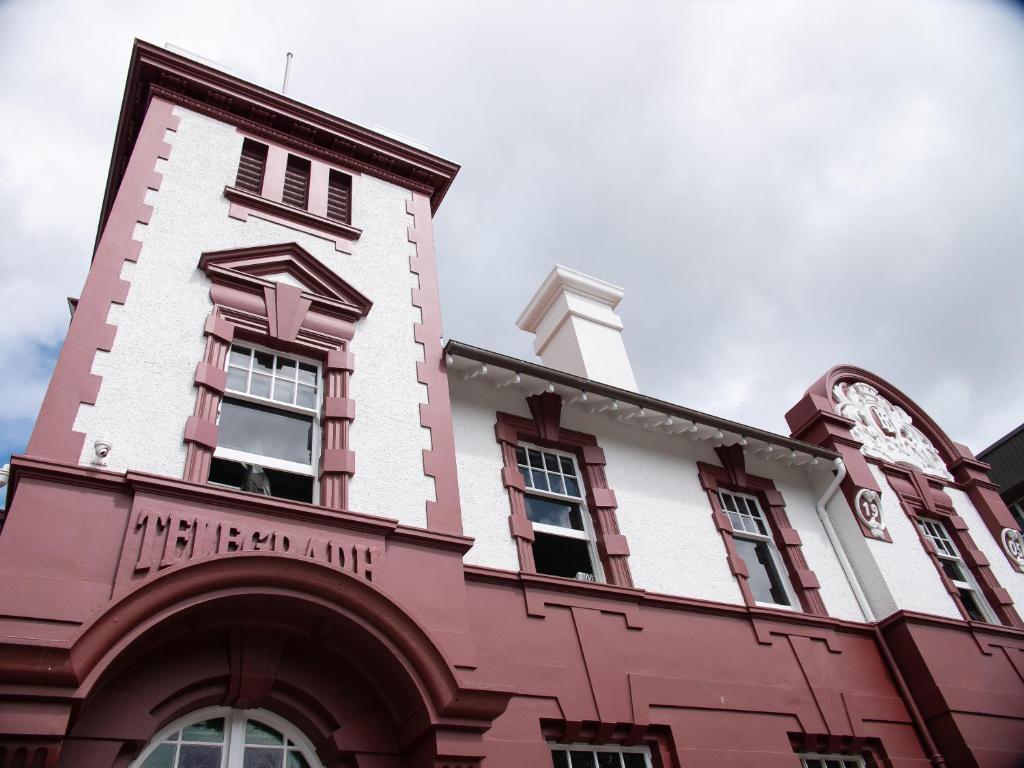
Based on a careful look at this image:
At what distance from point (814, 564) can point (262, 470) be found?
781 cm

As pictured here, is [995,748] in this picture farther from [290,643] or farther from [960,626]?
[290,643]

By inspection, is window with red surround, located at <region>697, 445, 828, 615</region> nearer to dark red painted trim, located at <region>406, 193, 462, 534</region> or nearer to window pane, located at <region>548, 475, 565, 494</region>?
window pane, located at <region>548, 475, 565, 494</region>

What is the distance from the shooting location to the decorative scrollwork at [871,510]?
11992mm

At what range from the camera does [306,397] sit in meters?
8.18

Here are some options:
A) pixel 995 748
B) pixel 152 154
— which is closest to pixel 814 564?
pixel 995 748

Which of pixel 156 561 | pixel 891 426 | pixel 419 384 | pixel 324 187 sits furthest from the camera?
pixel 891 426

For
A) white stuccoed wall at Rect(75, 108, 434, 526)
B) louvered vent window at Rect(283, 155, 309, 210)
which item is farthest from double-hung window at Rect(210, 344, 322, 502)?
louvered vent window at Rect(283, 155, 309, 210)

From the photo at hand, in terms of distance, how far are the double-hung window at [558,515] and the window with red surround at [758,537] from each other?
2.01 m

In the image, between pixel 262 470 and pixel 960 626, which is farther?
pixel 960 626

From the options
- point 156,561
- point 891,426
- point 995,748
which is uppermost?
point 891,426

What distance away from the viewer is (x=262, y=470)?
741 cm

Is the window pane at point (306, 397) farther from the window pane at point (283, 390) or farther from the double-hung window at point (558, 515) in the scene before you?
the double-hung window at point (558, 515)

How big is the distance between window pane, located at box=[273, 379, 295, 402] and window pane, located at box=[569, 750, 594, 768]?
432 cm

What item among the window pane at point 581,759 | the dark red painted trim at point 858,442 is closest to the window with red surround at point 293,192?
the window pane at point 581,759
